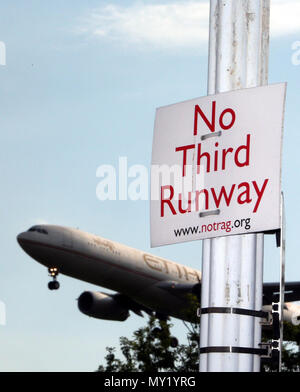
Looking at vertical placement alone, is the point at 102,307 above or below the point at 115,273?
below

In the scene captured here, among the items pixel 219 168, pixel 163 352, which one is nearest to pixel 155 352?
pixel 163 352

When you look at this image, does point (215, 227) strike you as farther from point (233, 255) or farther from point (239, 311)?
point (239, 311)

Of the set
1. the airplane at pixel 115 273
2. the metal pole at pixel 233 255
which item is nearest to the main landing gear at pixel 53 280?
the airplane at pixel 115 273

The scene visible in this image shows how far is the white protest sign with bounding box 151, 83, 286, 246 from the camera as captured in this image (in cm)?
706

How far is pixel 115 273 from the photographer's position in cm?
6444

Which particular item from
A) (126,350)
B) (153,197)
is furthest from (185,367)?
(153,197)

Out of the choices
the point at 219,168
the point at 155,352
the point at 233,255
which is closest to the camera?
the point at 233,255

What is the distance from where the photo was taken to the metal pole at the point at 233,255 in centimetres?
691

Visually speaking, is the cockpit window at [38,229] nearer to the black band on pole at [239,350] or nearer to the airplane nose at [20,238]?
the airplane nose at [20,238]

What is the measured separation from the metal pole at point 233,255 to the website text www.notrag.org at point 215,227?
97mm

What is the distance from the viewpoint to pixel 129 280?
66.0 meters

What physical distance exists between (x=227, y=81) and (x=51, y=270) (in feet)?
184

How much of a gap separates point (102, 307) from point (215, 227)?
2557 inches
